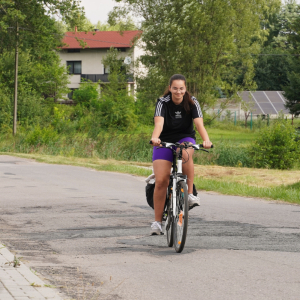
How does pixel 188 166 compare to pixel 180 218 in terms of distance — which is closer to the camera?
pixel 180 218

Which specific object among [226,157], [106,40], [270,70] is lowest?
[226,157]

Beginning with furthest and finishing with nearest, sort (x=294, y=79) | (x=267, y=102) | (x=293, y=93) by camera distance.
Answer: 1. (x=267, y=102)
2. (x=293, y=93)
3. (x=294, y=79)

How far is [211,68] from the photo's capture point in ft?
115

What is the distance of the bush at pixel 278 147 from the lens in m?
22.4

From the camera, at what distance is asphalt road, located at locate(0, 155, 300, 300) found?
15.5 feet

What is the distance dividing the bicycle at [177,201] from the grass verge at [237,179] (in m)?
4.84

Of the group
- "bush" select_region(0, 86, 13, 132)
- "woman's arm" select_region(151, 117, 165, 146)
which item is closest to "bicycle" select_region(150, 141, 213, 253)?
"woman's arm" select_region(151, 117, 165, 146)

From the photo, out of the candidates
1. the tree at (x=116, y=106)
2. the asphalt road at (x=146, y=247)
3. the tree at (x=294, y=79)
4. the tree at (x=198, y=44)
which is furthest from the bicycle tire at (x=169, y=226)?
the tree at (x=116, y=106)

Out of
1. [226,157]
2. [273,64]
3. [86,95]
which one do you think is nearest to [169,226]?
[226,157]

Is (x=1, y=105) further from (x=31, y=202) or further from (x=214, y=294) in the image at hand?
(x=214, y=294)

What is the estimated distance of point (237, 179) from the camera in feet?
56.5

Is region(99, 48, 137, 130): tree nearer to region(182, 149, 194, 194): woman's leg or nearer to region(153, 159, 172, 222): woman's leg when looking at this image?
region(153, 159, 172, 222): woman's leg

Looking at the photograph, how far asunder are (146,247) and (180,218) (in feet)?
2.02

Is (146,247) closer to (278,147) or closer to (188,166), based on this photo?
(188,166)
